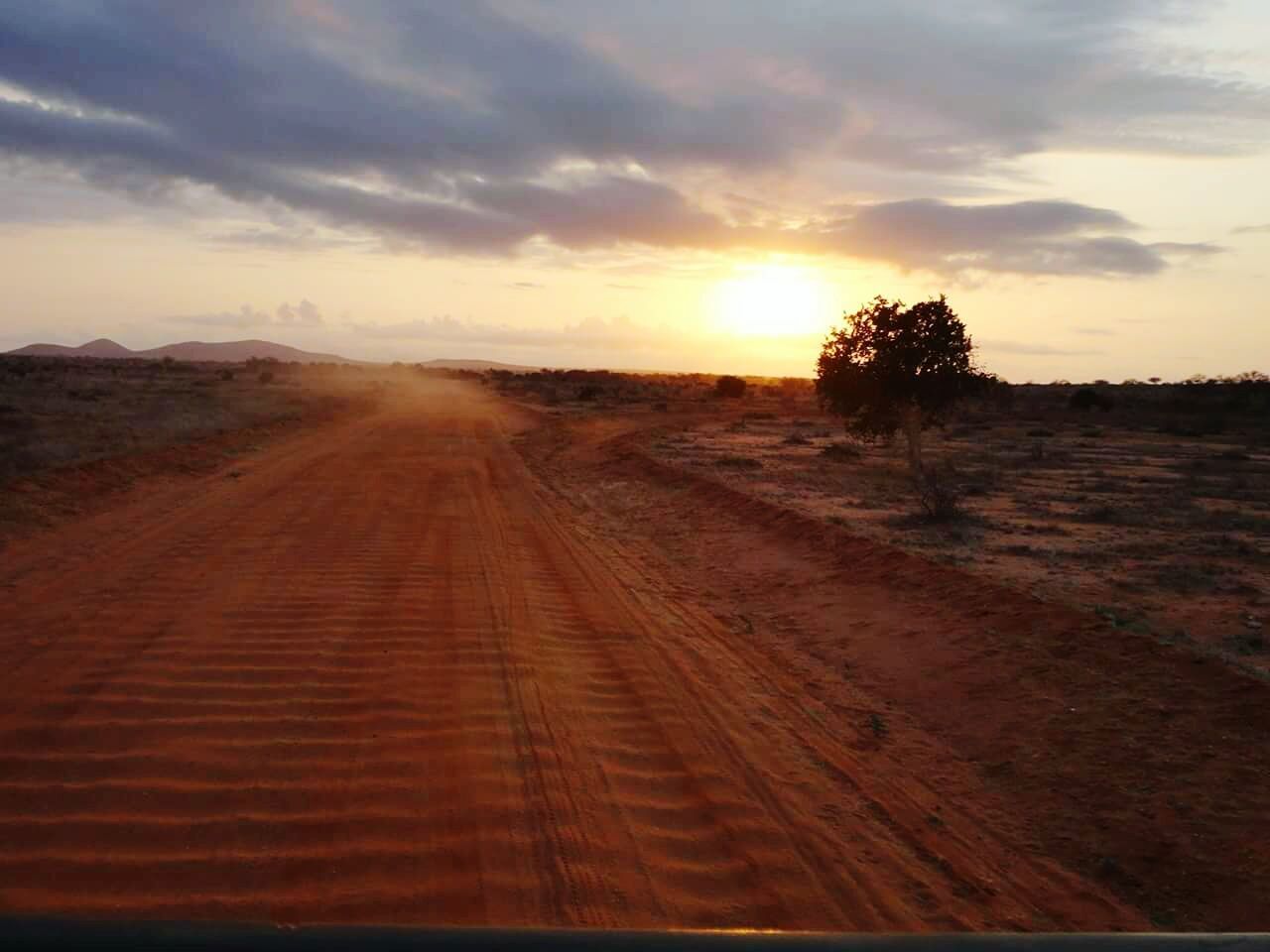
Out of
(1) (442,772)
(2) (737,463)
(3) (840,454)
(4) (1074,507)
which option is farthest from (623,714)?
(3) (840,454)

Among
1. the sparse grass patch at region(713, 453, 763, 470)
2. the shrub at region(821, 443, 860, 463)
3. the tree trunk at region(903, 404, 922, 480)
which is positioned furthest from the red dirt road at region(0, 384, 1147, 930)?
the shrub at region(821, 443, 860, 463)

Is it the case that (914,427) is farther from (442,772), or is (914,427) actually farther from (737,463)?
(442,772)

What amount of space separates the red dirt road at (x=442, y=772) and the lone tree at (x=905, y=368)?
13.3 m

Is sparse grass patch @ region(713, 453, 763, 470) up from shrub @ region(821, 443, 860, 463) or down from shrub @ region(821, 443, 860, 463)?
down

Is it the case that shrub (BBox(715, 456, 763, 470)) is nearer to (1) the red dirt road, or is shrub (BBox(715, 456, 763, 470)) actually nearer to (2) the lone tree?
(2) the lone tree

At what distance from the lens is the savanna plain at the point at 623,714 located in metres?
4.89

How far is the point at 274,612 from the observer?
30.0 feet

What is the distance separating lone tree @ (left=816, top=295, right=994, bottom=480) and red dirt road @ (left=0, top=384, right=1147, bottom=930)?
13307mm

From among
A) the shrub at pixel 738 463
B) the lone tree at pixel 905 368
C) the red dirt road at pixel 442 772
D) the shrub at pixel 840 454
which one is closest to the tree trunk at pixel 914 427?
the lone tree at pixel 905 368

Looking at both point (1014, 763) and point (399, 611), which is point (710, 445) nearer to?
point (399, 611)

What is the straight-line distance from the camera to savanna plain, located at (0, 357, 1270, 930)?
4895 mm

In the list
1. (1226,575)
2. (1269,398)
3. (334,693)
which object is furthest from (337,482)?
(1269,398)

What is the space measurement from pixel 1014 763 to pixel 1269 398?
62.5 m

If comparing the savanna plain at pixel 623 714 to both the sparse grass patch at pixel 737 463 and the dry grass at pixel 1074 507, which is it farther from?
the sparse grass patch at pixel 737 463
